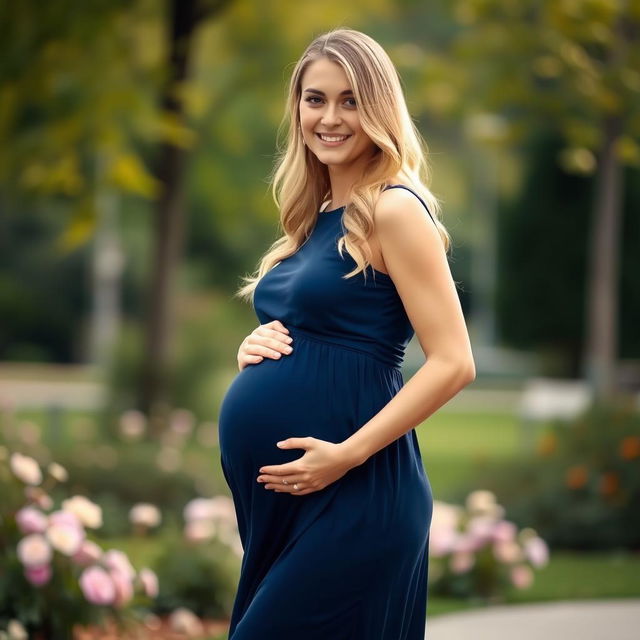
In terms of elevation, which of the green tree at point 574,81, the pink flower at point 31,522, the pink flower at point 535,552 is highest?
the green tree at point 574,81

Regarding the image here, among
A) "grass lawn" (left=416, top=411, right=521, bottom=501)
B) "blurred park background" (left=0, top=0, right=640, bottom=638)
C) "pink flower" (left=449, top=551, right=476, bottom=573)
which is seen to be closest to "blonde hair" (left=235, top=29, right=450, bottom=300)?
"blurred park background" (left=0, top=0, right=640, bottom=638)

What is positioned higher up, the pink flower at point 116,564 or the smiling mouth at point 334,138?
the smiling mouth at point 334,138

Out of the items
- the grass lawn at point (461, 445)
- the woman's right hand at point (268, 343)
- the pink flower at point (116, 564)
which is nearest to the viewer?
the woman's right hand at point (268, 343)

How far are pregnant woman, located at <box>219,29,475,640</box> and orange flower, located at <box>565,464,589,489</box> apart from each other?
18.1ft

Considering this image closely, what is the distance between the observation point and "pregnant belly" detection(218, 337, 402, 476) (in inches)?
126

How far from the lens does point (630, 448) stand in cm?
859

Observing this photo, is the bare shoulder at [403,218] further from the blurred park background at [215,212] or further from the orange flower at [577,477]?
the orange flower at [577,477]

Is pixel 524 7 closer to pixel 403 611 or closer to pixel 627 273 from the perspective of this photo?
pixel 403 611

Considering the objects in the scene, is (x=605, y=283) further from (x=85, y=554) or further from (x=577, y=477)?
(x=85, y=554)

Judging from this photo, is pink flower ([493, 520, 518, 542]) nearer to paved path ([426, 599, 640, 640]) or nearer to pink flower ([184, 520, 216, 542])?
paved path ([426, 599, 640, 640])

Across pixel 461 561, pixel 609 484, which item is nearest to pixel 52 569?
pixel 461 561

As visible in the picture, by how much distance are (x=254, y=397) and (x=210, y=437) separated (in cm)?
836

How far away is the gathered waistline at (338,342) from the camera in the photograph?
3223 mm

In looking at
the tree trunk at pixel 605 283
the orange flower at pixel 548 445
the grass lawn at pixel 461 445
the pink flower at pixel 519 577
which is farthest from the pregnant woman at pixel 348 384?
the tree trunk at pixel 605 283
